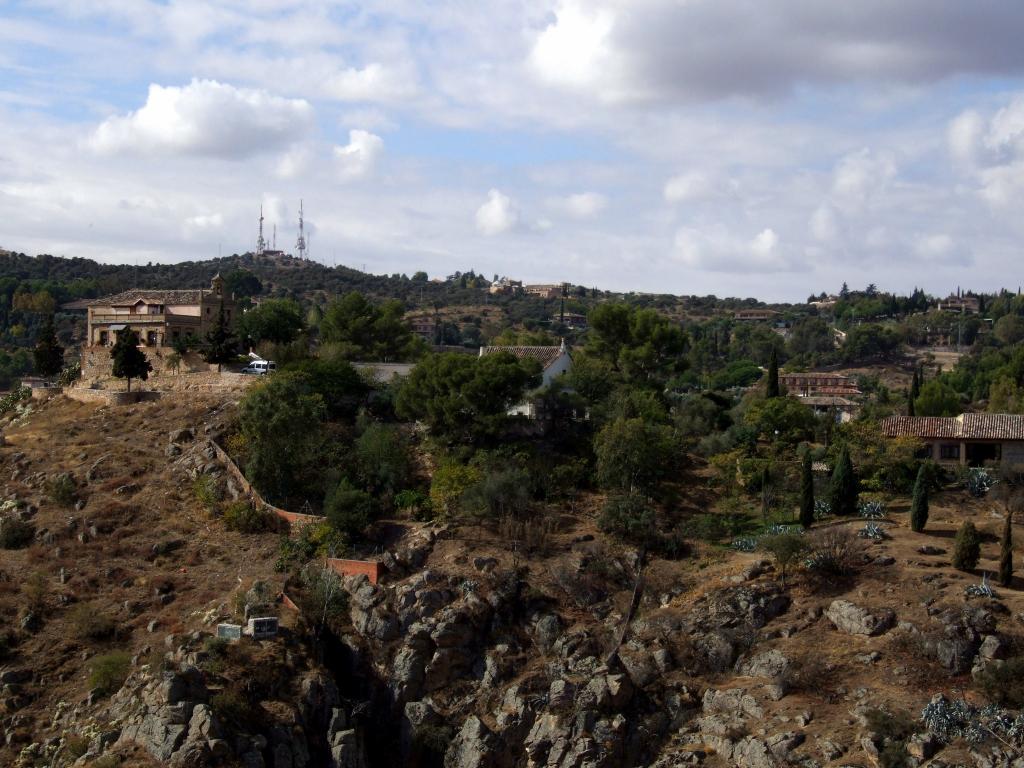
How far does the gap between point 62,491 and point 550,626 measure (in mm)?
18976

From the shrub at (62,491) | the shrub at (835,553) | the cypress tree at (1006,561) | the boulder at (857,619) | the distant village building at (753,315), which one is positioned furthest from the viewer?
the distant village building at (753,315)

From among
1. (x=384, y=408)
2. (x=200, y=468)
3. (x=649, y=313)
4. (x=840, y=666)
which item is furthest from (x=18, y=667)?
(x=649, y=313)

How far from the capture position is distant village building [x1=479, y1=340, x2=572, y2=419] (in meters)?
51.4

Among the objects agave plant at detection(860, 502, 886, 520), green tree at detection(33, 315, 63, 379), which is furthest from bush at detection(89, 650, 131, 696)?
green tree at detection(33, 315, 63, 379)

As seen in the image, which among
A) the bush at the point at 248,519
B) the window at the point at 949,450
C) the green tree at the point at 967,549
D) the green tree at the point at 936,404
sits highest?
the green tree at the point at 936,404

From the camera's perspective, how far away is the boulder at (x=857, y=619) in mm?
35250

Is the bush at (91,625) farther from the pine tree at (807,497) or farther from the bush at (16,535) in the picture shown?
the pine tree at (807,497)

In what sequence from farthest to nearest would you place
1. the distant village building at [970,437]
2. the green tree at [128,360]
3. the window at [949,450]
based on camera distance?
the green tree at [128,360], the window at [949,450], the distant village building at [970,437]

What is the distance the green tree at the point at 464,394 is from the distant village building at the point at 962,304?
9618 cm

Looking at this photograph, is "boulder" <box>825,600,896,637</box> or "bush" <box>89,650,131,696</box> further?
"boulder" <box>825,600,896,637</box>

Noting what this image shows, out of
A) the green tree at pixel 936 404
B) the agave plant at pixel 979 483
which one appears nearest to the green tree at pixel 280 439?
the agave plant at pixel 979 483

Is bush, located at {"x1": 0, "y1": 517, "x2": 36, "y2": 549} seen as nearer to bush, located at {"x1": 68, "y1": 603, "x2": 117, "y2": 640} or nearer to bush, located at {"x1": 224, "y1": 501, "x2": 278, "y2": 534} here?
bush, located at {"x1": 68, "y1": 603, "x2": 117, "y2": 640}

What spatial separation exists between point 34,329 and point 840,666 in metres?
87.7

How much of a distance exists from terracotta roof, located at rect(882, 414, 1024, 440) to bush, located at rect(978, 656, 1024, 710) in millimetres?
15200
